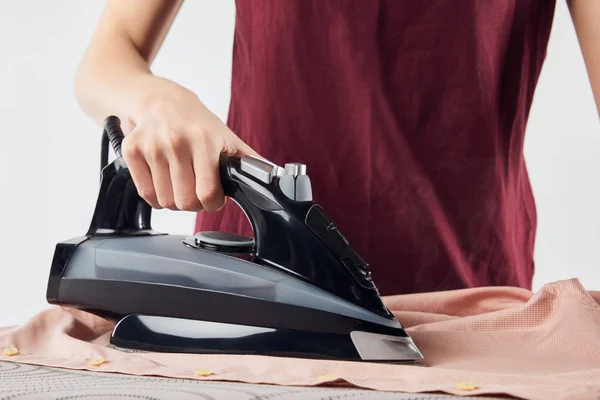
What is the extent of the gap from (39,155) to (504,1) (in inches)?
58.5

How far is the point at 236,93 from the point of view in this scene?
150cm

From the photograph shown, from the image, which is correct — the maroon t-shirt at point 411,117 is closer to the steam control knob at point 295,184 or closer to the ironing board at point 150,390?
the steam control knob at point 295,184

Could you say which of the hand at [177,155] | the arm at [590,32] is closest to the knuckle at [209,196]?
the hand at [177,155]

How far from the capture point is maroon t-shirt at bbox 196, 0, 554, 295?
133 cm

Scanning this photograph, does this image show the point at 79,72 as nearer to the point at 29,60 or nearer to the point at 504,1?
the point at 504,1

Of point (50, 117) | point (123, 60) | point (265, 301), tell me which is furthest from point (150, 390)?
point (50, 117)

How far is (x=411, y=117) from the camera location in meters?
1.34

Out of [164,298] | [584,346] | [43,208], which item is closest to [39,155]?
[43,208]

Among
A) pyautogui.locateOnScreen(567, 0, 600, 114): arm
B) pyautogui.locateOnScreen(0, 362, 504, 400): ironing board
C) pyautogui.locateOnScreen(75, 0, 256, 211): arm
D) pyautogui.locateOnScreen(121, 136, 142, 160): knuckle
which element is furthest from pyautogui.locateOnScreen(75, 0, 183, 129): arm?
pyautogui.locateOnScreen(567, 0, 600, 114): arm

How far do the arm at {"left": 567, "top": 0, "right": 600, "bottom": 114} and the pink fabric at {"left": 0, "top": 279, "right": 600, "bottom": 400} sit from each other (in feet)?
1.18

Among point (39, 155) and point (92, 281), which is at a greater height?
point (39, 155)

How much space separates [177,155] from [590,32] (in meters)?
0.62

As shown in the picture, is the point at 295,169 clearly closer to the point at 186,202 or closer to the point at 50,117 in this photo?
the point at 186,202

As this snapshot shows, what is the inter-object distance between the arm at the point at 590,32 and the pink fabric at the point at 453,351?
1.18 ft
